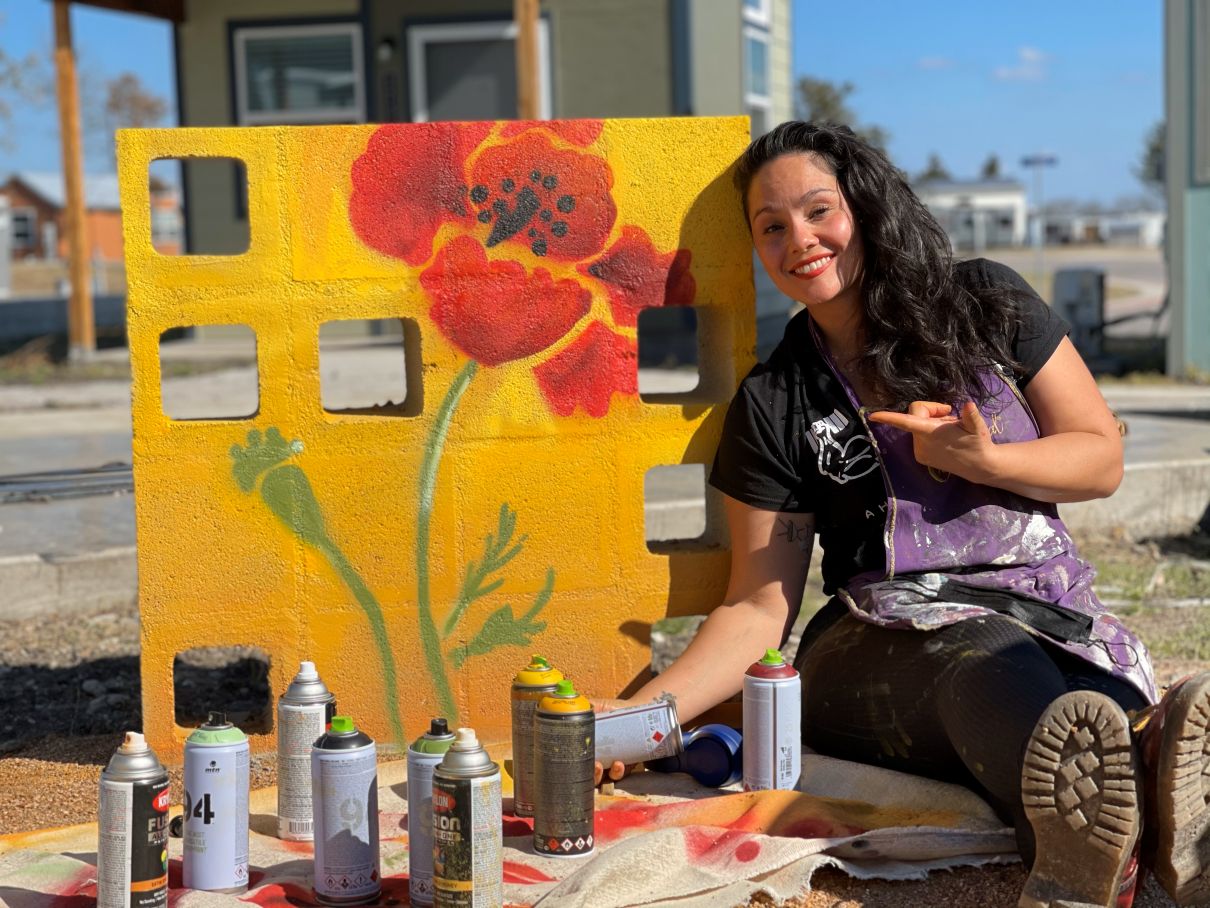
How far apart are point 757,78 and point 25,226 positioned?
67730mm

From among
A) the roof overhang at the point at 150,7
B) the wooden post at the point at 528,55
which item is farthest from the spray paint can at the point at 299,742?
the roof overhang at the point at 150,7

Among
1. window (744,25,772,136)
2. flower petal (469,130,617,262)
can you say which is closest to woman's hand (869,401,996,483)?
flower petal (469,130,617,262)

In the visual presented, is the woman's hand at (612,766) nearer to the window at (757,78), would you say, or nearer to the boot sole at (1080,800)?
the boot sole at (1080,800)

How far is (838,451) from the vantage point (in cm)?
371

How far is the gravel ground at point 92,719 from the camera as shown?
320 centimetres

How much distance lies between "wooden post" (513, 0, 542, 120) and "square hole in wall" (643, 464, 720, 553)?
18.2 feet

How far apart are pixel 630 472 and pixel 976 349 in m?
1.06

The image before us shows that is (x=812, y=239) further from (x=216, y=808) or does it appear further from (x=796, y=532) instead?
(x=216, y=808)

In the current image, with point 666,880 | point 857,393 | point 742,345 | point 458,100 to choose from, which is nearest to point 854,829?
point 666,880

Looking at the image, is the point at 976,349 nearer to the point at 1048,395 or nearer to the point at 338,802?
the point at 1048,395

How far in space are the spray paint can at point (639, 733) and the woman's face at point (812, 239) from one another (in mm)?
1064

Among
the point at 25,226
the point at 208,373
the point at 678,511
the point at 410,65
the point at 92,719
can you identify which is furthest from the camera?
the point at 25,226

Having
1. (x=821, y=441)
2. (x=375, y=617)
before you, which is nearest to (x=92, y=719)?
(x=375, y=617)

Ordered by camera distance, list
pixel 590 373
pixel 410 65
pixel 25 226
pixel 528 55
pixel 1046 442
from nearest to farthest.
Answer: pixel 1046 442
pixel 590 373
pixel 528 55
pixel 410 65
pixel 25 226
